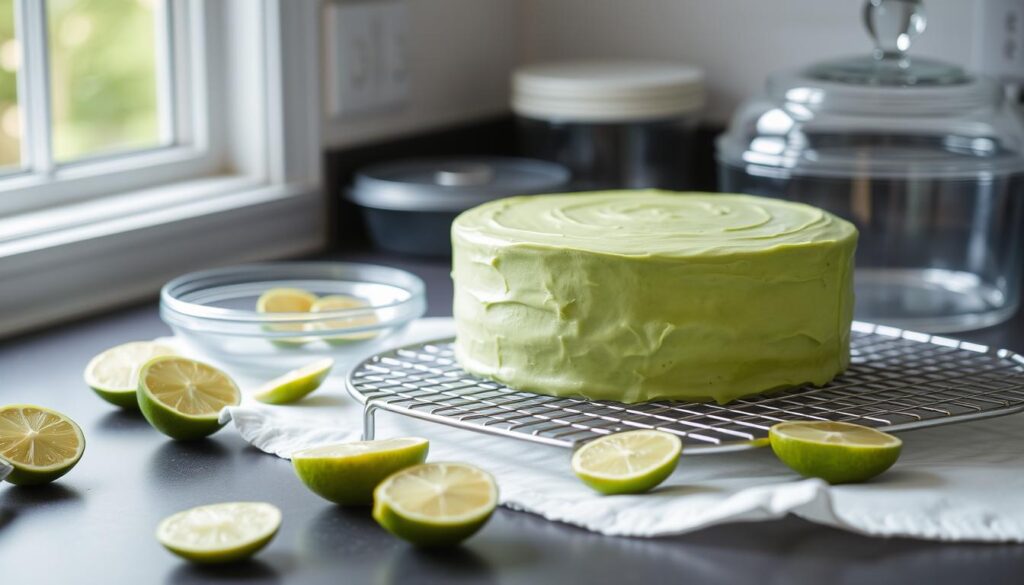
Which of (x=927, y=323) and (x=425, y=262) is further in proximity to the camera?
(x=425, y=262)

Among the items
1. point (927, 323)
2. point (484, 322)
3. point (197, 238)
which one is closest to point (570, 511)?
point (484, 322)

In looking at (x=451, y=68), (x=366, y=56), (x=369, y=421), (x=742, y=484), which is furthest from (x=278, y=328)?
(x=451, y=68)

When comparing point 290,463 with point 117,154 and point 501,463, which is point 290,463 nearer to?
point 501,463

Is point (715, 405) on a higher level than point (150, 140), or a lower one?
lower

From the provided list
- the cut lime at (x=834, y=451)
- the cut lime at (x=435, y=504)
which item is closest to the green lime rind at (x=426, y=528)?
the cut lime at (x=435, y=504)

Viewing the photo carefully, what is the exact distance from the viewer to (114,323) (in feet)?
4.75

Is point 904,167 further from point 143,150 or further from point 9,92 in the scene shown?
point 9,92

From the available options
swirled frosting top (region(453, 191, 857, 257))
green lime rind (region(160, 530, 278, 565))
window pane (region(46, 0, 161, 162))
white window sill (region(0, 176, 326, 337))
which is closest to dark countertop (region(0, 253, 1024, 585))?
green lime rind (region(160, 530, 278, 565))

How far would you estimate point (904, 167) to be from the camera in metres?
1.44

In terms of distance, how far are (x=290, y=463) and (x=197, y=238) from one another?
619 mm

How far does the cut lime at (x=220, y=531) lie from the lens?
2.76ft

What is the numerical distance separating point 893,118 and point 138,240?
2.85ft

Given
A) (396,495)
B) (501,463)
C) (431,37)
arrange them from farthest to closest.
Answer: (431,37)
(501,463)
(396,495)

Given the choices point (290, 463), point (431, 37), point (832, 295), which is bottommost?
point (290, 463)
